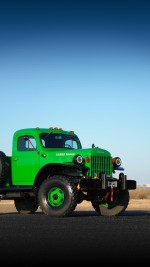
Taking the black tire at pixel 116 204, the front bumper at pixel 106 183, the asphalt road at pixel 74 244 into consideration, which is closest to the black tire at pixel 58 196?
the front bumper at pixel 106 183

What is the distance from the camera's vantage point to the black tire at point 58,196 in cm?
1661

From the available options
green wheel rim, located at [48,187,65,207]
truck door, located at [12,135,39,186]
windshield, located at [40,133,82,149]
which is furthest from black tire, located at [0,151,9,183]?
green wheel rim, located at [48,187,65,207]

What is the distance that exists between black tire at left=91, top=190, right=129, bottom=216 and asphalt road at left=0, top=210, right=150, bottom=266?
4.93 m

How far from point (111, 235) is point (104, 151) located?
299 inches

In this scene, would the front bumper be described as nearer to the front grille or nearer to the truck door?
the front grille

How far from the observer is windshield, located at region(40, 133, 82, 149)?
18625 mm

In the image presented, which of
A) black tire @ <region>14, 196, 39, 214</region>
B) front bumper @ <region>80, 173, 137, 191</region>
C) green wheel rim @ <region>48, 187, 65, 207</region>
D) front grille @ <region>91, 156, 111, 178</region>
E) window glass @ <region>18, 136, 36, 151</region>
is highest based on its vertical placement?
window glass @ <region>18, 136, 36, 151</region>

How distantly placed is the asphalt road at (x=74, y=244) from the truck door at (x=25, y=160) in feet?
16.3

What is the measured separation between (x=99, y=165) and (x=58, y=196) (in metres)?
1.78

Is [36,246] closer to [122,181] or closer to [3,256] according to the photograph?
[3,256]

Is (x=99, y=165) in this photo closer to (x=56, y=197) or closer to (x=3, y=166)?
(x=56, y=197)

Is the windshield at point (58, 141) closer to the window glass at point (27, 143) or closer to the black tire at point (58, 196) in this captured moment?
the window glass at point (27, 143)

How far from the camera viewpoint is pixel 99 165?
18.0 metres

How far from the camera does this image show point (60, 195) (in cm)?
1702
